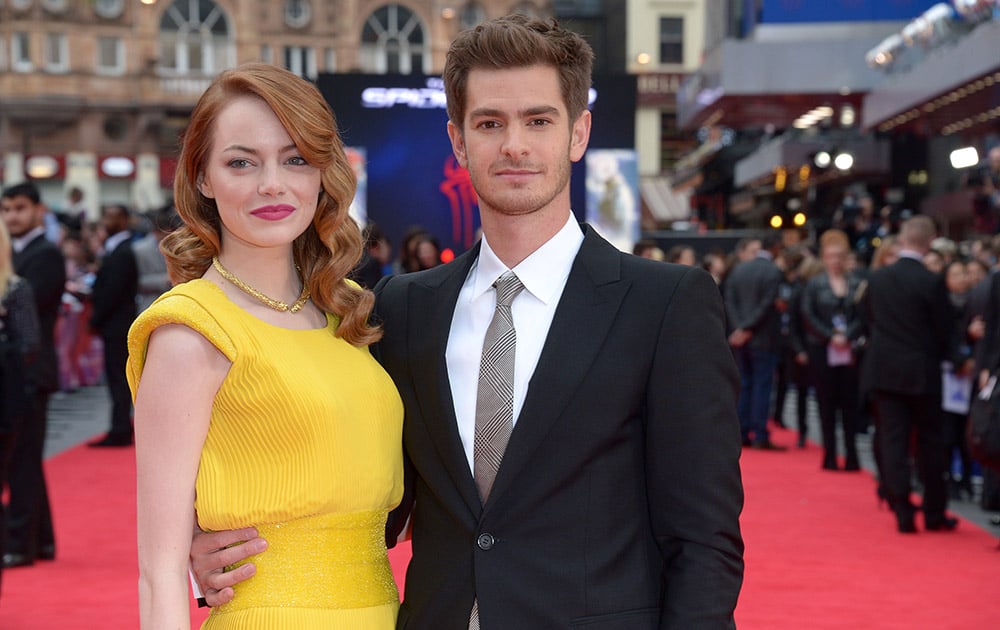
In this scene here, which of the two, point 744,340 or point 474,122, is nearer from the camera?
point 474,122

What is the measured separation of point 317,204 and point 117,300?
333 inches

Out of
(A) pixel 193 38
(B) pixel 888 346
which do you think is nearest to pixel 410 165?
(B) pixel 888 346

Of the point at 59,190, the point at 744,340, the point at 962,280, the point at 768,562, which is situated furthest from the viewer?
the point at 59,190

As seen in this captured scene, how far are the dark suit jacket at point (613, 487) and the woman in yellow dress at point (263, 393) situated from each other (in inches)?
9.5

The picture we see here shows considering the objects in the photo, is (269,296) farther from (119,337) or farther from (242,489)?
(119,337)

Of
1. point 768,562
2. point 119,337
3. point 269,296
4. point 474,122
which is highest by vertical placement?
point 474,122

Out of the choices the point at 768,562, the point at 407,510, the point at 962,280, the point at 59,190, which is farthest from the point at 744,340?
the point at 59,190

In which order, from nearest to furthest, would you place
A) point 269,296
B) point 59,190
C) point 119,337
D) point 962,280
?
point 269,296 < point 962,280 < point 119,337 < point 59,190

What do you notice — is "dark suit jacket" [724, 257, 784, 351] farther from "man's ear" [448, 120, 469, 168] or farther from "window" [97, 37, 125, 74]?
"window" [97, 37, 125, 74]

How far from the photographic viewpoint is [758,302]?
473 inches

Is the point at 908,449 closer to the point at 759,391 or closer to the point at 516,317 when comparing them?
the point at 759,391

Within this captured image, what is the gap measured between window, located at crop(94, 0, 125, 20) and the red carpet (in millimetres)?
38654

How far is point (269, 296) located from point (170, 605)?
0.66 m

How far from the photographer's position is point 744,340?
1203cm
